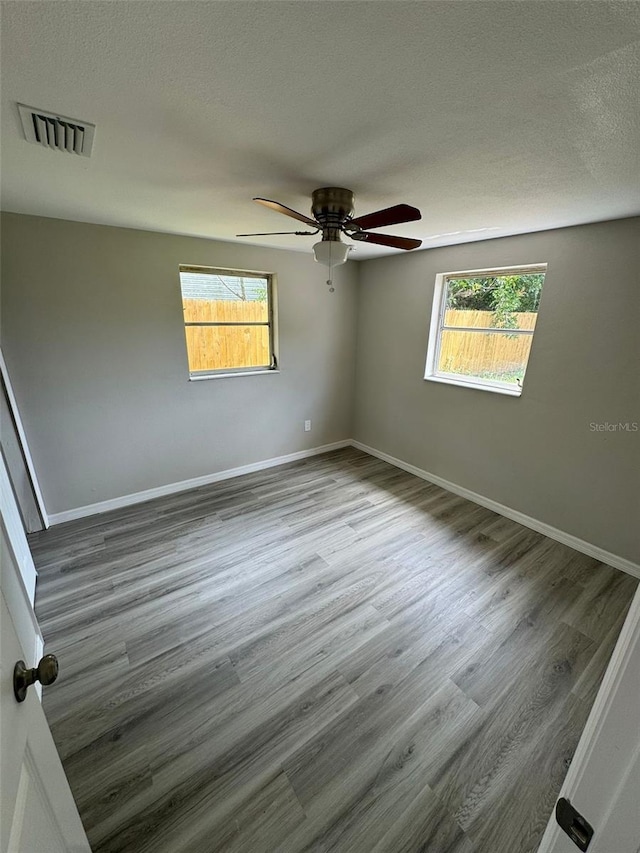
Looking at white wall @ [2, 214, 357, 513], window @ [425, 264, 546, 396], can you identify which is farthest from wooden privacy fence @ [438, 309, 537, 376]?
white wall @ [2, 214, 357, 513]

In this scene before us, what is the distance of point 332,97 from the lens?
3.33ft

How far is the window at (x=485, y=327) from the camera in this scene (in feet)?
9.02

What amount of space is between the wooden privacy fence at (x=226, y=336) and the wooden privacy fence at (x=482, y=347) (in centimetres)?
187

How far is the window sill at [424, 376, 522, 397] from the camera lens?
112 inches

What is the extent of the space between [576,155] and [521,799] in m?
2.44

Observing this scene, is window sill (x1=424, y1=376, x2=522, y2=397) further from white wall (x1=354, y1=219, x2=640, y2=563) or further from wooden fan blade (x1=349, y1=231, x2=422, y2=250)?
wooden fan blade (x1=349, y1=231, x2=422, y2=250)

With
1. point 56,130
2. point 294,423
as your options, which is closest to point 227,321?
point 294,423

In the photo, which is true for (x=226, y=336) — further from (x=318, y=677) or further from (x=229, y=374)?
(x=318, y=677)

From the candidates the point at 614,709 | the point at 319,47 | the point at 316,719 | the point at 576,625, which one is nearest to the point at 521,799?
the point at 316,719

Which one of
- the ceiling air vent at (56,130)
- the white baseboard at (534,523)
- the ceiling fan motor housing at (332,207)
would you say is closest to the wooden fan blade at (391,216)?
the ceiling fan motor housing at (332,207)

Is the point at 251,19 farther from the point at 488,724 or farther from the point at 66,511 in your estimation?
the point at 66,511

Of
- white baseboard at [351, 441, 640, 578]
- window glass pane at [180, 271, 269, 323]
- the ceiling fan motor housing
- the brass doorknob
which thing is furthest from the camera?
window glass pane at [180, 271, 269, 323]

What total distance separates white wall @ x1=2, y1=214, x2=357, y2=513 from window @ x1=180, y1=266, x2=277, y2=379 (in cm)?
12

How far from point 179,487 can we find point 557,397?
341 cm
